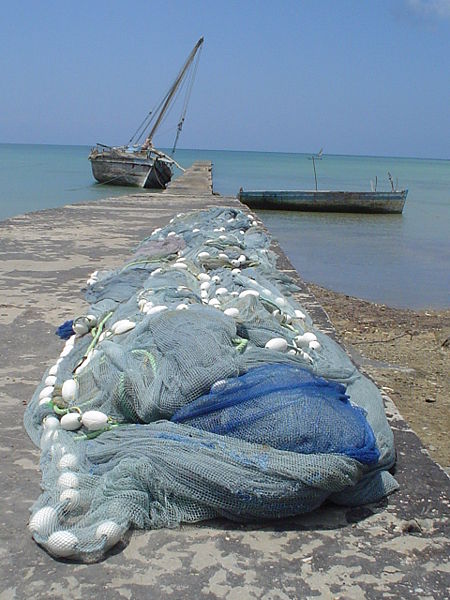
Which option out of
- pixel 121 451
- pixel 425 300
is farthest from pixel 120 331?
pixel 425 300

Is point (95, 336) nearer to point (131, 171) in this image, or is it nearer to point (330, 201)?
point (330, 201)

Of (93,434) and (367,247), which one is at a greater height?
(93,434)

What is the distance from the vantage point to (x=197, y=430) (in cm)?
197

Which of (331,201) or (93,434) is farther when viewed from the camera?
(331,201)

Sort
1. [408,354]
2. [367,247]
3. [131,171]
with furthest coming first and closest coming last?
[131,171]
[367,247]
[408,354]

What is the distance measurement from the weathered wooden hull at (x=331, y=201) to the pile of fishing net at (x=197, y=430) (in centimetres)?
2041

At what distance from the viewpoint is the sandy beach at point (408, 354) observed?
4641 millimetres

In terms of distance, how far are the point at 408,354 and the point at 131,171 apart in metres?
23.7

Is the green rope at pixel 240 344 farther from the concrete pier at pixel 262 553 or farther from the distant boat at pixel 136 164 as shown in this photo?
the distant boat at pixel 136 164

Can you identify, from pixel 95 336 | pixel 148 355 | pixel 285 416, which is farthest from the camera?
pixel 95 336

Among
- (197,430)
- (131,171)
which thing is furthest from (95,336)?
(131,171)

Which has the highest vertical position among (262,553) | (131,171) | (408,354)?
(262,553)

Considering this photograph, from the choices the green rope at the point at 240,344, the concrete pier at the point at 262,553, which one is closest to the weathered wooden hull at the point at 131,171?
the green rope at the point at 240,344

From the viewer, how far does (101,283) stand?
4168 mm
